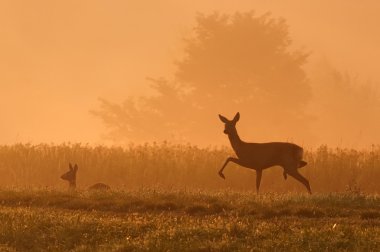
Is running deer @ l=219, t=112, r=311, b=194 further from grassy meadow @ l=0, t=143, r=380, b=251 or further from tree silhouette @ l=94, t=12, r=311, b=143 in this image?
tree silhouette @ l=94, t=12, r=311, b=143

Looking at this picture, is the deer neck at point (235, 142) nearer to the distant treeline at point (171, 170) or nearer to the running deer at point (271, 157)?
the running deer at point (271, 157)

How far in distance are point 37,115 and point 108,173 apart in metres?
128

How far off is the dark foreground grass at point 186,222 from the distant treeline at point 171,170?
7.03 metres

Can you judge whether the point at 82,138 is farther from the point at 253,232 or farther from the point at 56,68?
the point at 253,232

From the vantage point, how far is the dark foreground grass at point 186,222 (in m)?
13.4

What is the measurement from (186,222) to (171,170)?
12.1 metres

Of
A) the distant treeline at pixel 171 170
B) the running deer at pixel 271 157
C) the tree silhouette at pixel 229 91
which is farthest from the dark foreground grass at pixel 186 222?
the tree silhouette at pixel 229 91

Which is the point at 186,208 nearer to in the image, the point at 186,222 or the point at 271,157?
the point at 186,222

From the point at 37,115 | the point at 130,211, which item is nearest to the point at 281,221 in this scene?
the point at 130,211

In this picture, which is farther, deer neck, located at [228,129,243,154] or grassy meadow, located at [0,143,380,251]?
deer neck, located at [228,129,243,154]

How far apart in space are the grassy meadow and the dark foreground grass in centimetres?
2

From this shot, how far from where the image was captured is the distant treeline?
26.5 m

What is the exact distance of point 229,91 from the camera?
63.9 metres

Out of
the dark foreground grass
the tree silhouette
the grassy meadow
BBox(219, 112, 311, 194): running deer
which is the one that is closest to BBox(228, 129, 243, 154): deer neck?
BBox(219, 112, 311, 194): running deer
